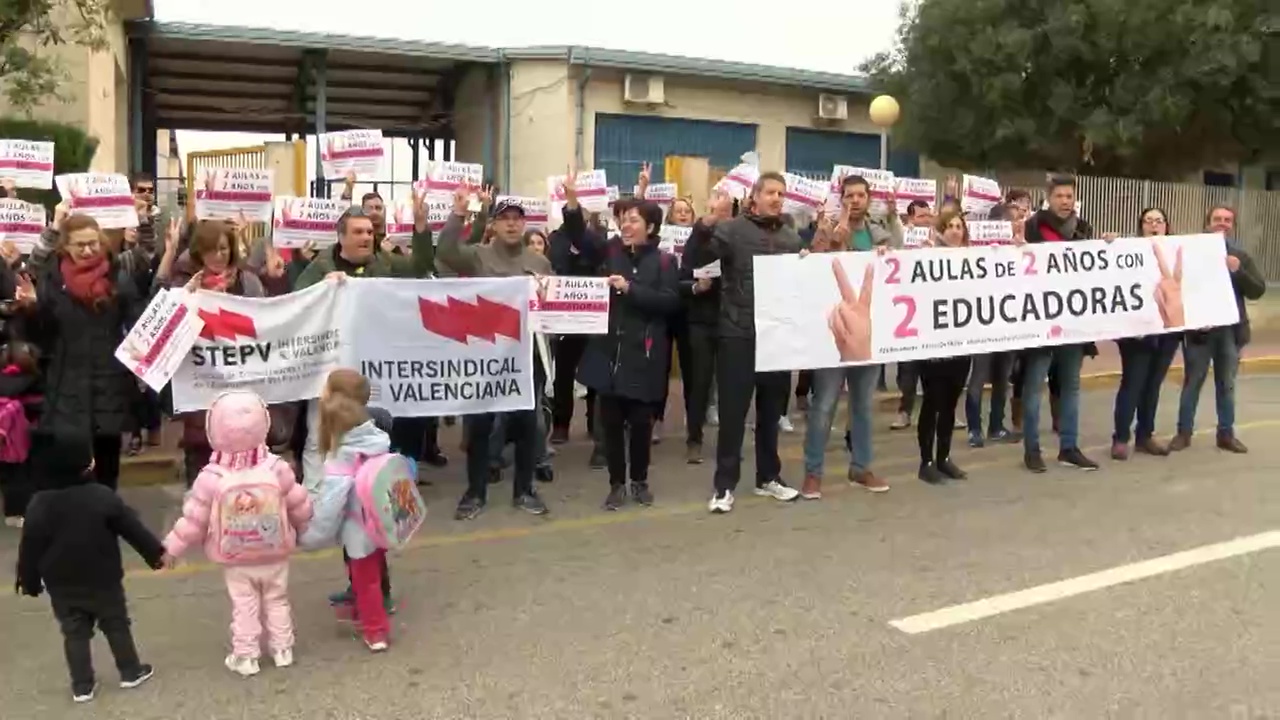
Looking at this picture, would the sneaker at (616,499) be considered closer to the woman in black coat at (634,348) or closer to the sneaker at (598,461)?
the woman in black coat at (634,348)

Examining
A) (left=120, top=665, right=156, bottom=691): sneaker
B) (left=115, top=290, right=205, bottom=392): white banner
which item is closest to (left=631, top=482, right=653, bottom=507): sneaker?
(left=115, top=290, right=205, bottom=392): white banner

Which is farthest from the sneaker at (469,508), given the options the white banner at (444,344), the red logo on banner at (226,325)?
the red logo on banner at (226,325)

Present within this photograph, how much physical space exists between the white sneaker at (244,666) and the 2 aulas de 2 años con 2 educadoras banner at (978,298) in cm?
362

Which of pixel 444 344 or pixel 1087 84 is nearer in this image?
pixel 444 344

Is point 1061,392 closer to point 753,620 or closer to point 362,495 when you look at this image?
point 753,620

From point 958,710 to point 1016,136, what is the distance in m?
17.7

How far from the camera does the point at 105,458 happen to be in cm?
662

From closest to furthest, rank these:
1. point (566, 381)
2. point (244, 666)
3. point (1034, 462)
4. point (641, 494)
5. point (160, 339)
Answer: point (244, 666) < point (160, 339) < point (641, 494) < point (1034, 462) < point (566, 381)

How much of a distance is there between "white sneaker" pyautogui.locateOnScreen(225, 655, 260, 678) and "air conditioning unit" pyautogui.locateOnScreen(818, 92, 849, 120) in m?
20.8

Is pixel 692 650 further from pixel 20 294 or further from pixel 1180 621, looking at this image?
pixel 20 294

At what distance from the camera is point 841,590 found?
576cm

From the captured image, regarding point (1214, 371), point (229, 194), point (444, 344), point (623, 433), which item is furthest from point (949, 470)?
point (229, 194)

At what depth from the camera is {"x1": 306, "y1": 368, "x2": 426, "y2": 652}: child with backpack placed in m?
4.86

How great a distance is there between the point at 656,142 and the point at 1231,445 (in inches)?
586
